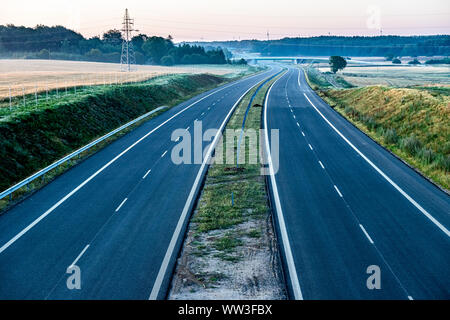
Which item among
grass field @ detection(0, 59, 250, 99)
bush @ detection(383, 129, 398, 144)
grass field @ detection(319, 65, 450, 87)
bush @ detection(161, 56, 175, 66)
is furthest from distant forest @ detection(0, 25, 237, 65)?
bush @ detection(383, 129, 398, 144)

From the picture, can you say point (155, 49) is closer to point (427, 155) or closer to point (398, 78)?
point (398, 78)

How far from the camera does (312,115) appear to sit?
1764 inches

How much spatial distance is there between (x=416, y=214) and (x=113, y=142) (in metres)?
21.4

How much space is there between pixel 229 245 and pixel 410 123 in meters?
24.6

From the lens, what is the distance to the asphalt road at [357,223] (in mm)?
12930

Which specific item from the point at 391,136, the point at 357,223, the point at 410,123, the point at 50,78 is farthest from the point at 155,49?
the point at 357,223

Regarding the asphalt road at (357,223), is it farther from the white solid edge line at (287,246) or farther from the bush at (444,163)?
the bush at (444,163)

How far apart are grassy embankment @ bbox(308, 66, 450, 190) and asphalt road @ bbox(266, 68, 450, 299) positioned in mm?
1160

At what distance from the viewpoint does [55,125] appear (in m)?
32.5

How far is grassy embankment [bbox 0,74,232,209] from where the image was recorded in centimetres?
2478

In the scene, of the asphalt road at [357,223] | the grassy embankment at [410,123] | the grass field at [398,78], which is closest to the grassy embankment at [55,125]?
the asphalt road at [357,223]

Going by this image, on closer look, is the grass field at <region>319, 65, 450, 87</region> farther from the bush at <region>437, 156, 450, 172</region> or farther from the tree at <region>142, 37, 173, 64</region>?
the tree at <region>142, 37, 173, 64</region>
